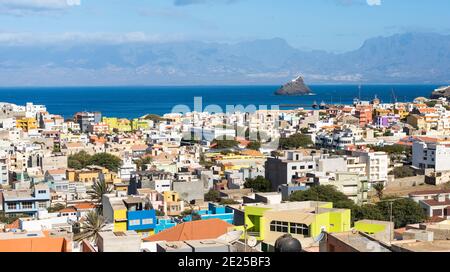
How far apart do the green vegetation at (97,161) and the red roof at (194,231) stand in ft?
27.1

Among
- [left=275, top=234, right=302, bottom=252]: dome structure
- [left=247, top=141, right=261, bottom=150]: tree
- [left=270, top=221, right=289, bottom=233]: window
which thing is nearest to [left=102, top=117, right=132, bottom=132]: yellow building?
[left=247, top=141, right=261, bottom=150]: tree

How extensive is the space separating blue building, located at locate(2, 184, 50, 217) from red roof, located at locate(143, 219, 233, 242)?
394 centimetres

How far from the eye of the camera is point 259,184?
11.2 metres

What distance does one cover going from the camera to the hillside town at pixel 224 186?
4328mm

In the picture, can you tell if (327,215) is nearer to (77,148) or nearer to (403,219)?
(403,219)

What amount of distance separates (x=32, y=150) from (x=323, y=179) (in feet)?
25.2

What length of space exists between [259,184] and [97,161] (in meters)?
4.51

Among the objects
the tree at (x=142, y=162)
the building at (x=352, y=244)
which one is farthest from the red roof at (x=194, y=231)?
the tree at (x=142, y=162)

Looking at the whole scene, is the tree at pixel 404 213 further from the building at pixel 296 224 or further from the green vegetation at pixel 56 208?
the green vegetation at pixel 56 208

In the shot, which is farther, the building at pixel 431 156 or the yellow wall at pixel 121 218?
the building at pixel 431 156

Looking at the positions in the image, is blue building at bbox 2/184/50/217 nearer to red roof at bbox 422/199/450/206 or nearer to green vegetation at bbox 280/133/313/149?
red roof at bbox 422/199/450/206

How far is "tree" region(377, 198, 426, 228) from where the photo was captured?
306 inches
